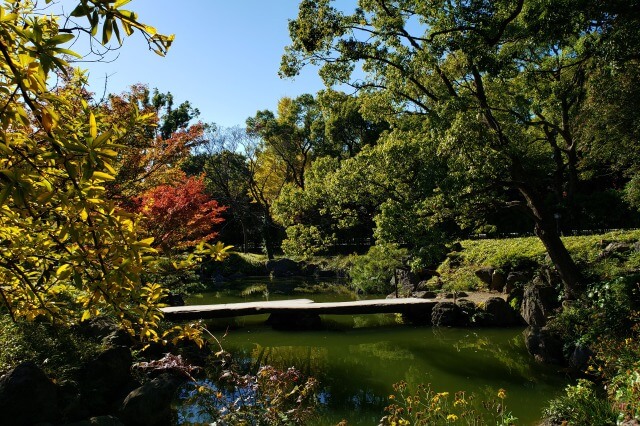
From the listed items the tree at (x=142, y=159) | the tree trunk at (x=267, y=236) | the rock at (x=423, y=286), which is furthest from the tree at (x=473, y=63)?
the tree trunk at (x=267, y=236)

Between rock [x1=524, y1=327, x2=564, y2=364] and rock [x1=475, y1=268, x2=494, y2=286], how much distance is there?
3.89 metres

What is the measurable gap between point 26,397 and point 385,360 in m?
5.03

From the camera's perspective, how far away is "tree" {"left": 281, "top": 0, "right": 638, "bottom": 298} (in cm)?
644

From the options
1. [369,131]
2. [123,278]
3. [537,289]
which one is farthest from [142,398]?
[369,131]

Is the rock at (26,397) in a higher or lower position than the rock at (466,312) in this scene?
higher

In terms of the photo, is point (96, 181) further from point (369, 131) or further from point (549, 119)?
point (369, 131)

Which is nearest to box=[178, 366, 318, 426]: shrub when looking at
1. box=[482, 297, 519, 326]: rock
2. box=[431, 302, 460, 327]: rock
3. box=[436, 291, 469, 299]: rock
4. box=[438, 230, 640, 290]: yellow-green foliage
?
box=[431, 302, 460, 327]: rock

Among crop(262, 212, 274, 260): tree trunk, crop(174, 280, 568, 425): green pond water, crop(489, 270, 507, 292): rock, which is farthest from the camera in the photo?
crop(262, 212, 274, 260): tree trunk

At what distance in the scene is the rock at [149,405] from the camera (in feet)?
14.4

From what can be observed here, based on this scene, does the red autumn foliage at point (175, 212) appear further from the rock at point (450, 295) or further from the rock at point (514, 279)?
the rock at point (514, 279)

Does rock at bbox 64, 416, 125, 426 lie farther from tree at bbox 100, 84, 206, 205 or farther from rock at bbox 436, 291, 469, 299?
rock at bbox 436, 291, 469, 299

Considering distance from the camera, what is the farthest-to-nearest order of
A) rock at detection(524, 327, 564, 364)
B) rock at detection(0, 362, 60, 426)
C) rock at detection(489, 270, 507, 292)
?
1. rock at detection(489, 270, 507, 292)
2. rock at detection(524, 327, 564, 364)
3. rock at detection(0, 362, 60, 426)

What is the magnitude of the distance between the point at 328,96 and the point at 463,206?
4.00 m

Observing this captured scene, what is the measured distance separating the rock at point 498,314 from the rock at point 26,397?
25.0 feet
